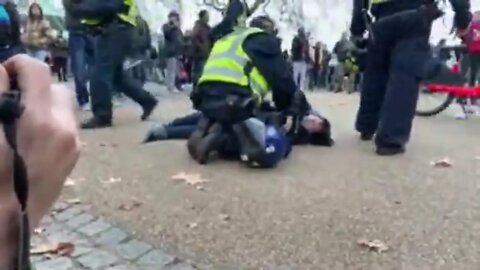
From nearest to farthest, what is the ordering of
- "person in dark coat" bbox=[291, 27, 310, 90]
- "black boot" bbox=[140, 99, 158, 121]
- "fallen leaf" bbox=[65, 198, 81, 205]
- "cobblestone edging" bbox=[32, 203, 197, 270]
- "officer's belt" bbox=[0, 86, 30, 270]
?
1. "officer's belt" bbox=[0, 86, 30, 270]
2. "cobblestone edging" bbox=[32, 203, 197, 270]
3. "fallen leaf" bbox=[65, 198, 81, 205]
4. "black boot" bbox=[140, 99, 158, 121]
5. "person in dark coat" bbox=[291, 27, 310, 90]

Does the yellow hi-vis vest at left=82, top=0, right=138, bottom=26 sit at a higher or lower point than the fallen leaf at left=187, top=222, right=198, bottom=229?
higher

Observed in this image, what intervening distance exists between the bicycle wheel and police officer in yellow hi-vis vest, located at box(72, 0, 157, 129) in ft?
11.6

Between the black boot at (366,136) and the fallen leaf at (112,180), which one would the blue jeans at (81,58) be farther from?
the fallen leaf at (112,180)

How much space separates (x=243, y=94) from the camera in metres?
6.41

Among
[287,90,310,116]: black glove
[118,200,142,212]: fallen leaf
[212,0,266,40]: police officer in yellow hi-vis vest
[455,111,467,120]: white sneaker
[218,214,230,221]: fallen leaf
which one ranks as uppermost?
[212,0,266,40]: police officer in yellow hi-vis vest

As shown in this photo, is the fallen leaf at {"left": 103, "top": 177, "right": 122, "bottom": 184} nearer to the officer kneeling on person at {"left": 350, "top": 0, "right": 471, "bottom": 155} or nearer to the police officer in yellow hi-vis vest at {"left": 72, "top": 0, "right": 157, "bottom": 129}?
the officer kneeling on person at {"left": 350, "top": 0, "right": 471, "bottom": 155}

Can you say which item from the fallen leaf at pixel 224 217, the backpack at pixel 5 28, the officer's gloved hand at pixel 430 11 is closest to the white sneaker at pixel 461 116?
the officer's gloved hand at pixel 430 11

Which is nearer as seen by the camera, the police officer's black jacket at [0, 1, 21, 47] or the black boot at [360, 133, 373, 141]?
the black boot at [360, 133, 373, 141]

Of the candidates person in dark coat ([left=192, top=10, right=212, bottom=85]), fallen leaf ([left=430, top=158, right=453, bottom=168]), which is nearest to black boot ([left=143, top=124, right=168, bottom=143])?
fallen leaf ([left=430, top=158, right=453, bottom=168])

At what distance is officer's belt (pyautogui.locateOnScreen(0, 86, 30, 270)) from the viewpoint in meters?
0.96

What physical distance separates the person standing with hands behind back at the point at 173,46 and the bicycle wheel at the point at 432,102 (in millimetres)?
6516

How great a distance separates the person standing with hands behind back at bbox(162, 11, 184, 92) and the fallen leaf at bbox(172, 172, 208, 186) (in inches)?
425

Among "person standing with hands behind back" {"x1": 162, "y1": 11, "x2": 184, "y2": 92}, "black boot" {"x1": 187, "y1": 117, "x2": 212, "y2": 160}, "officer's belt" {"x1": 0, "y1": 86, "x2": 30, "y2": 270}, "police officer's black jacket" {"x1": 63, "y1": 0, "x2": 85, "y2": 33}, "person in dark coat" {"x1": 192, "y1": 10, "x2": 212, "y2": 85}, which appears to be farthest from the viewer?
"person standing with hands behind back" {"x1": 162, "y1": 11, "x2": 184, "y2": 92}

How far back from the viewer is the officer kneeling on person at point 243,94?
6254mm
